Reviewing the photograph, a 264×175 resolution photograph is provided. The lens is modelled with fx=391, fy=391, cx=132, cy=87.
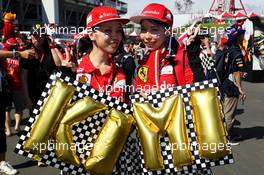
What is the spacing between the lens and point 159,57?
2.68 meters

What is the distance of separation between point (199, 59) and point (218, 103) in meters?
0.49

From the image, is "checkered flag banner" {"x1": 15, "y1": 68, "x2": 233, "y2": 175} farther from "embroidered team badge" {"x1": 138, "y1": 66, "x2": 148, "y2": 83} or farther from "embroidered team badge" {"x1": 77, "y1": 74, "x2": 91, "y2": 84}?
"embroidered team badge" {"x1": 138, "y1": 66, "x2": 148, "y2": 83}

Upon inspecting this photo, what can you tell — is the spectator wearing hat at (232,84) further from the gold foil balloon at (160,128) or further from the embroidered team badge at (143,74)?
the gold foil balloon at (160,128)

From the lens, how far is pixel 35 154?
7.36 feet

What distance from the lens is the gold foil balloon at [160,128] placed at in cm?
225

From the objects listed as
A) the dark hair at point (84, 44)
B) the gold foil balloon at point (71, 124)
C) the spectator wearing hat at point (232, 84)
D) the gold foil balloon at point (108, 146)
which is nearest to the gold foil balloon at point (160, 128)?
the gold foil balloon at point (108, 146)

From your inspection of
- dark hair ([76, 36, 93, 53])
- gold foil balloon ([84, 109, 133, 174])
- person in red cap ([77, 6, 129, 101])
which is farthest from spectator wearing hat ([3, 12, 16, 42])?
gold foil balloon ([84, 109, 133, 174])

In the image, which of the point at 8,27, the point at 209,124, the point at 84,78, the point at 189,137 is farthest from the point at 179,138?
the point at 8,27

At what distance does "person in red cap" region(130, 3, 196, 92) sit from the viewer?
2.62 meters

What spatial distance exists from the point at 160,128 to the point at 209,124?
288 mm

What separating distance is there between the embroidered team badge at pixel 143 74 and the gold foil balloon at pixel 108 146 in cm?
48

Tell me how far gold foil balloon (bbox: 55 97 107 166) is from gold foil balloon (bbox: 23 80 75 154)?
0.04m

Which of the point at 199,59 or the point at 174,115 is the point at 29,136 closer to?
the point at 174,115

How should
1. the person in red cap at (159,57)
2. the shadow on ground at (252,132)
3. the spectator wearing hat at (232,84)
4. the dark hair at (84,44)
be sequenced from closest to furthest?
the person in red cap at (159,57) < the dark hair at (84,44) < the spectator wearing hat at (232,84) < the shadow on ground at (252,132)
